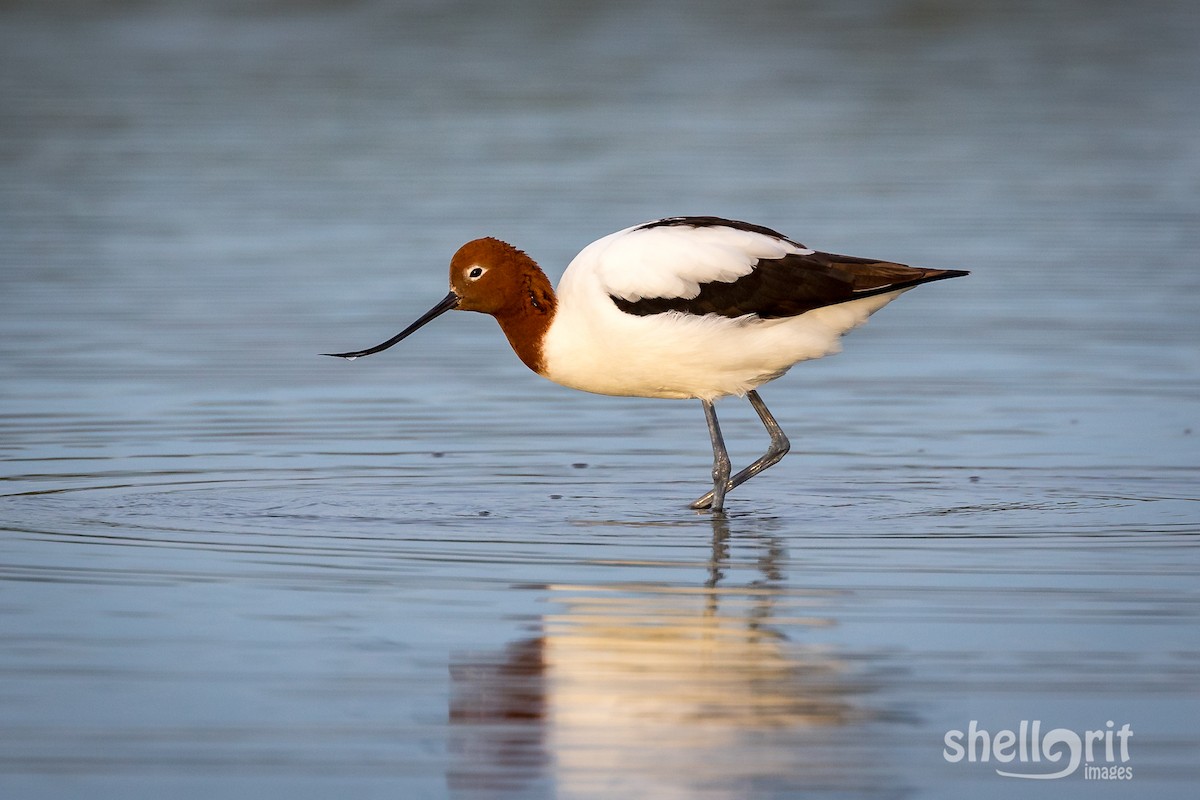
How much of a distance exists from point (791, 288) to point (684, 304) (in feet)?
1.65

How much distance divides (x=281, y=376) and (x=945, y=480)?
15.7ft

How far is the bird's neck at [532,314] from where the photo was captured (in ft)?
33.0

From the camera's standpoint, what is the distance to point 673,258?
981 centimetres

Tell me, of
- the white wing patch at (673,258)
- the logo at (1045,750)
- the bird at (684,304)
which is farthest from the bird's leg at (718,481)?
the logo at (1045,750)

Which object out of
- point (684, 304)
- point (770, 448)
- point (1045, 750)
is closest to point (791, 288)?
point (684, 304)

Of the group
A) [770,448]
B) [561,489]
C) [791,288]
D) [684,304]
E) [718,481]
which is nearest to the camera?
[684,304]

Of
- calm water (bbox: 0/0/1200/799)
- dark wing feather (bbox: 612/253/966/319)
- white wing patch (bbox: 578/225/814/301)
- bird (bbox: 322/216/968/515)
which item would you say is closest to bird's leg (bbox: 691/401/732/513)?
bird (bbox: 322/216/968/515)

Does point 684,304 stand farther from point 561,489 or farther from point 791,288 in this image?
point 561,489

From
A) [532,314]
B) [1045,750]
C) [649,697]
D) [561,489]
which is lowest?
[1045,750]

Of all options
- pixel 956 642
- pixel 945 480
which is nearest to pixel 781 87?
pixel 945 480

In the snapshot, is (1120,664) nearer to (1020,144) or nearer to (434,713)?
(434,713)

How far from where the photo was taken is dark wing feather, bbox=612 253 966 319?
9.84 metres

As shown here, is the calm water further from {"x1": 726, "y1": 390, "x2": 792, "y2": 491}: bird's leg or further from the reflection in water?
{"x1": 726, "y1": 390, "x2": 792, "y2": 491}: bird's leg

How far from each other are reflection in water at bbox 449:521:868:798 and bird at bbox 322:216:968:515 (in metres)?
1.90
